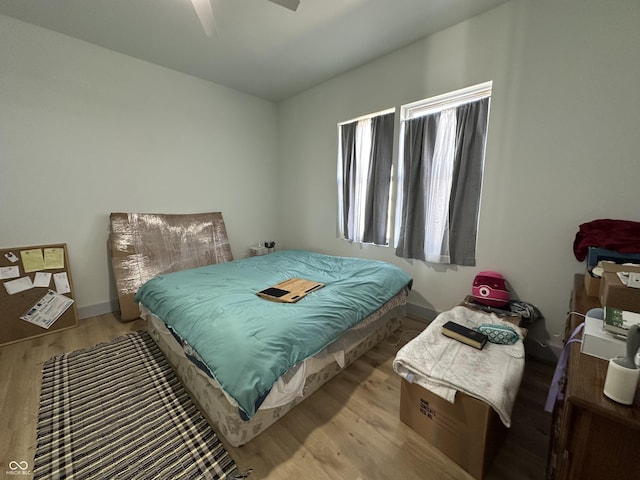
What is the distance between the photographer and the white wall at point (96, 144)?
2.21m

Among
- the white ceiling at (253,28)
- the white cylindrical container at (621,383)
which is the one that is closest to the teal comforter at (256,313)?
the white cylindrical container at (621,383)

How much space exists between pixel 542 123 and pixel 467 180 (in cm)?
61

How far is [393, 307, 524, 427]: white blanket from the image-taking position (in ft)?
3.68

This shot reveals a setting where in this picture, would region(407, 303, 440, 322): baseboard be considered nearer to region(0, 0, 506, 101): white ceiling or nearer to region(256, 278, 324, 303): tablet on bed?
region(256, 278, 324, 303): tablet on bed

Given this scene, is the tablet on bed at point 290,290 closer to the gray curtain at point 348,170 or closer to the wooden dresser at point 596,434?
the gray curtain at point 348,170

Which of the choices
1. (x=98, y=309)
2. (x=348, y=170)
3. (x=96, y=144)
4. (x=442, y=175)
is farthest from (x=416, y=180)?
(x=98, y=309)

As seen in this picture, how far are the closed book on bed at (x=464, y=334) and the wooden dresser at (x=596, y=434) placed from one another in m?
0.64

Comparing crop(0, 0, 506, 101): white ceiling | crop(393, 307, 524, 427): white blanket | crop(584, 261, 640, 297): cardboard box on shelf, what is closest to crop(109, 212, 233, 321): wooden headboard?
crop(0, 0, 506, 101): white ceiling

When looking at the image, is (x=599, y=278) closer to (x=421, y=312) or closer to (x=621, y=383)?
(x=621, y=383)

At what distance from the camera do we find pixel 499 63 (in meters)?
2.01

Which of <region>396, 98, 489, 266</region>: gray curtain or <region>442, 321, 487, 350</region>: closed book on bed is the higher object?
<region>396, 98, 489, 266</region>: gray curtain

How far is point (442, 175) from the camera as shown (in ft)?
7.97

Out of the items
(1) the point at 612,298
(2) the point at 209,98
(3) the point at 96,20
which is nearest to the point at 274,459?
(1) the point at 612,298

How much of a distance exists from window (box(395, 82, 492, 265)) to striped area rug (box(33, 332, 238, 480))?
7.44 ft
